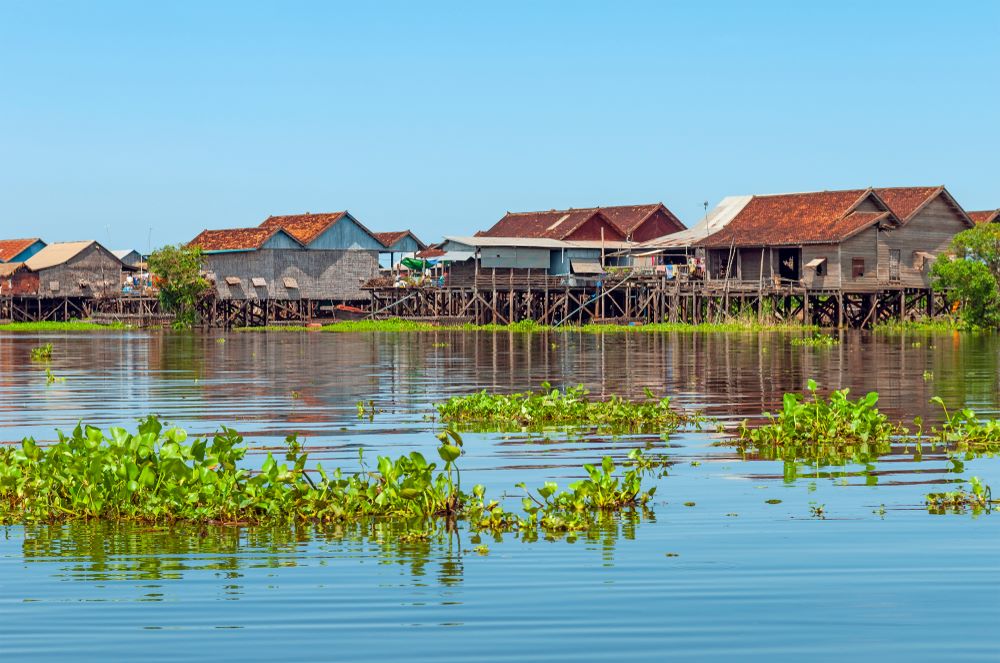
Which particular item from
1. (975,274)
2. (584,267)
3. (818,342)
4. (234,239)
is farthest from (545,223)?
(818,342)

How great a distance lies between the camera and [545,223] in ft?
260

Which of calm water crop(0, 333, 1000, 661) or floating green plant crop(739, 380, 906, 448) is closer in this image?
calm water crop(0, 333, 1000, 661)

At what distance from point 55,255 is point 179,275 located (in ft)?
64.1

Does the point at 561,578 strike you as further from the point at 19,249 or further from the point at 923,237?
the point at 19,249

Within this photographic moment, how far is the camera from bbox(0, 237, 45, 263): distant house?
98.4 m

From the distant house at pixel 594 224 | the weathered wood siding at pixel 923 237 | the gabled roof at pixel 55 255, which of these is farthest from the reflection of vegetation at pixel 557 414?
the gabled roof at pixel 55 255

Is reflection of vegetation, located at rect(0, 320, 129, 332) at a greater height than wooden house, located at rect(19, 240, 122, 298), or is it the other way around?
wooden house, located at rect(19, 240, 122, 298)

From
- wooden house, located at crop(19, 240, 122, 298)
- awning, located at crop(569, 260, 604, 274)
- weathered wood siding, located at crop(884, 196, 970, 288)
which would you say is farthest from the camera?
wooden house, located at crop(19, 240, 122, 298)

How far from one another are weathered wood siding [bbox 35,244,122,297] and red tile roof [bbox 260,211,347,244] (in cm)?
1613

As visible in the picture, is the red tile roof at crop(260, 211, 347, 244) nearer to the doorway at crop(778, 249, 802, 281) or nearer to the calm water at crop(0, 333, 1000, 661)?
the doorway at crop(778, 249, 802, 281)

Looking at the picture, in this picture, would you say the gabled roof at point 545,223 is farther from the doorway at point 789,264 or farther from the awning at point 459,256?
the doorway at point 789,264

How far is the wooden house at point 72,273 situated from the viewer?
3745 inches

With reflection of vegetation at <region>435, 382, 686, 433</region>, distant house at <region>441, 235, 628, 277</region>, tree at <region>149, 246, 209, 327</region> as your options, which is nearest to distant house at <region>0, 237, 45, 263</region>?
tree at <region>149, 246, 209, 327</region>

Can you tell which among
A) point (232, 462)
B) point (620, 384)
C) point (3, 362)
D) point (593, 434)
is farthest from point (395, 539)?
point (3, 362)
